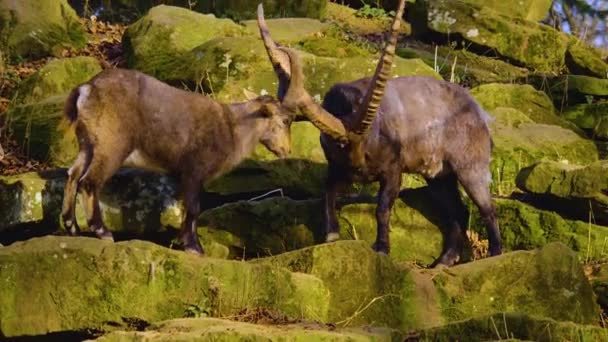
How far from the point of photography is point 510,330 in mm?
7266

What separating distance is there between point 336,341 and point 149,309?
181 centimetres

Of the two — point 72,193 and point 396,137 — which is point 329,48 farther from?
point 72,193

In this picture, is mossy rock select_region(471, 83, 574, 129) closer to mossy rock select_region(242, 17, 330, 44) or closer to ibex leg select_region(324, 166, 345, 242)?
mossy rock select_region(242, 17, 330, 44)

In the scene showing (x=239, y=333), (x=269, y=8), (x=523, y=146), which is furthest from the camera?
(x=269, y=8)

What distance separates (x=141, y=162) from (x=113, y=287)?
2.51 m

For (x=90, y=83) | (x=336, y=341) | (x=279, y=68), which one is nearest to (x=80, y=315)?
(x=336, y=341)

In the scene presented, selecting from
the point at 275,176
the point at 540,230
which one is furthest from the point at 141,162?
the point at 540,230

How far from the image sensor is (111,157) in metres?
9.95

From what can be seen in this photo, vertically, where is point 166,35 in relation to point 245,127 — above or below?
below

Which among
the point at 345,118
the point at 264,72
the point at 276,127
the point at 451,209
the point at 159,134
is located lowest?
the point at 451,209

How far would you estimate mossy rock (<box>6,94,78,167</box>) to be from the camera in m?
13.0

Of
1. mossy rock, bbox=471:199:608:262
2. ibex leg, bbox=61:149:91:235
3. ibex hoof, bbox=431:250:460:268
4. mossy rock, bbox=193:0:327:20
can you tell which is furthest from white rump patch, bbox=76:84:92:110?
mossy rock, bbox=193:0:327:20

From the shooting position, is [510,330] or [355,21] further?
[355,21]

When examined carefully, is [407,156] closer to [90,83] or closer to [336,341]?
[90,83]
